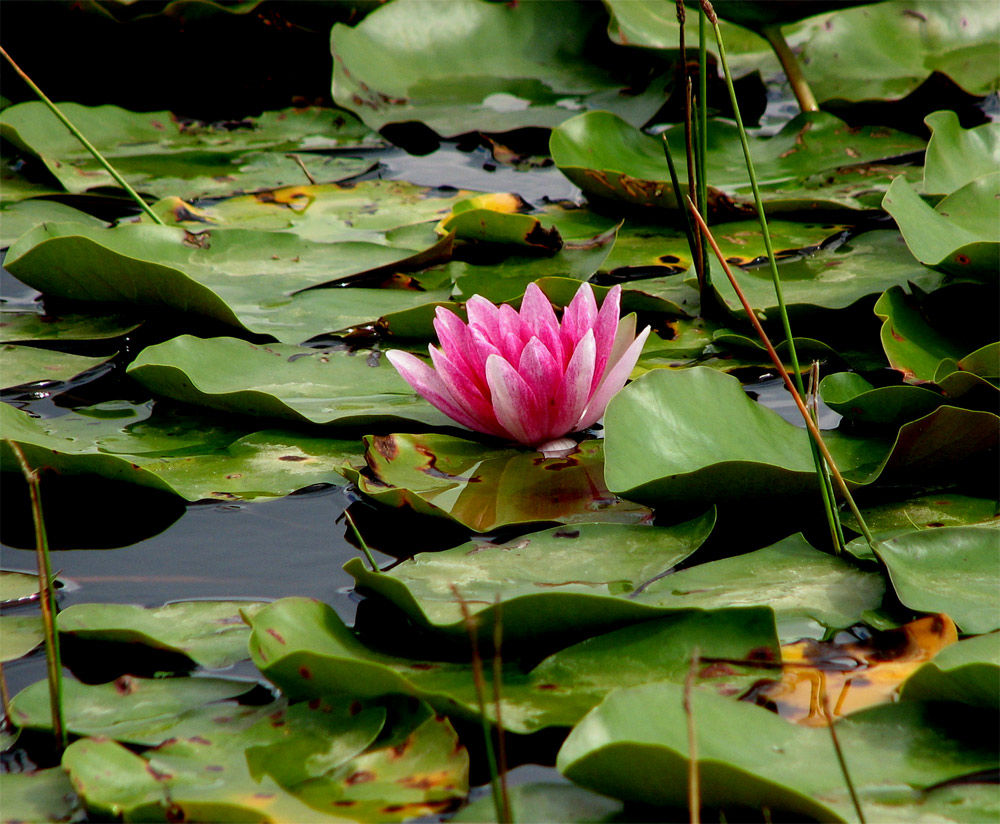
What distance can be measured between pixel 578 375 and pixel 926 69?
1895 millimetres

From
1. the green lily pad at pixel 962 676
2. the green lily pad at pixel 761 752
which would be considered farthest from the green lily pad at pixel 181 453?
the green lily pad at pixel 962 676

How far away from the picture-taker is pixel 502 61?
9.16 feet

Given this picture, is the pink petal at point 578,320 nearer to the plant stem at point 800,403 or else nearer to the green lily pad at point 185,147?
the plant stem at point 800,403

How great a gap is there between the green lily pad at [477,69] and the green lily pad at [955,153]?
93 cm

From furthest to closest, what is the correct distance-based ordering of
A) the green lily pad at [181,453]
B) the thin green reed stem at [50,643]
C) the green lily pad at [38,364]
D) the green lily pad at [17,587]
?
the green lily pad at [38,364], the green lily pad at [181,453], the green lily pad at [17,587], the thin green reed stem at [50,643]

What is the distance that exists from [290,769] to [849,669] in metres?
0.47

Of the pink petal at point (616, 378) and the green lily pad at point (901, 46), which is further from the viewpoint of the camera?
the green lily pad at point (901, 46)

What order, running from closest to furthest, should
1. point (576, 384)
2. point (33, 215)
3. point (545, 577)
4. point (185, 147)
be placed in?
point (545, 577), point (576, 384), point (33, 215), point (185, 147)

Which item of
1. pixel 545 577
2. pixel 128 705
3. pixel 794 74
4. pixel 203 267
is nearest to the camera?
pixel 128 705

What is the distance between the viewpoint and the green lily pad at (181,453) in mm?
1175

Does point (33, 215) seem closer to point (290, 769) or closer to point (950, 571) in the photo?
point (290, 769)

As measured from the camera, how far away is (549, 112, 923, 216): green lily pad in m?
1.93

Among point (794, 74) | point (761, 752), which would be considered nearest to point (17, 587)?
point (761, 752)

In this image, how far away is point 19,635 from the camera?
3.13 feet
